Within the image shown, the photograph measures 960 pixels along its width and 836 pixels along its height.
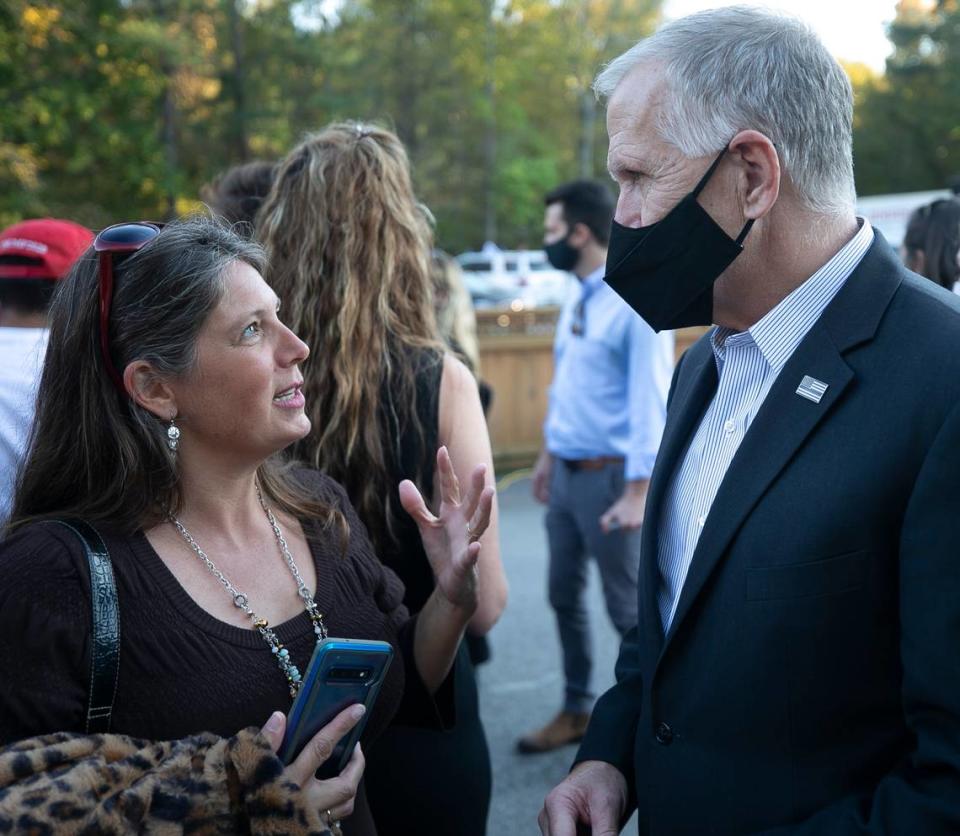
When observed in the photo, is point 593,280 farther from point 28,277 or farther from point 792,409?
point 792,409

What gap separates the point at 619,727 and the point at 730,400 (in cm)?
69

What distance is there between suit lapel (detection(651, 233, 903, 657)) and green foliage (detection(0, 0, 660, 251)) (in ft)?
6.79

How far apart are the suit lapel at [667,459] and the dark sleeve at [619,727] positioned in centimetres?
24

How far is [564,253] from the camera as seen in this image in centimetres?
530

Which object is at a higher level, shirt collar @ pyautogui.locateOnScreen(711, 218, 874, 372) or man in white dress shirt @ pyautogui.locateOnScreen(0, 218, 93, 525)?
shirt collar @ pyautogui.locateOnScreen(711, 218, 874, 372)

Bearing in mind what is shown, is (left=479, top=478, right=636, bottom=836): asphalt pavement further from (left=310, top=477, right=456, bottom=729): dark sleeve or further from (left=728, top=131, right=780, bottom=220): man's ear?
(left=728, top=131, right=780, bottom=220): man's ear

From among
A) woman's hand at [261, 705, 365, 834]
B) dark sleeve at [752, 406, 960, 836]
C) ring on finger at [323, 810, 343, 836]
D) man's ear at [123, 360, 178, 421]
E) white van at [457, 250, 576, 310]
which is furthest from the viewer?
white van at [457, 250, 576, 310]

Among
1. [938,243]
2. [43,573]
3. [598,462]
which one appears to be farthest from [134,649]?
[938,243]

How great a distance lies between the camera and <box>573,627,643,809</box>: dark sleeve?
6.63ft

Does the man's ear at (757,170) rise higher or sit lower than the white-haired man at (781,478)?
higher

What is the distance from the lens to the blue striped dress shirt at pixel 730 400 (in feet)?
5.69

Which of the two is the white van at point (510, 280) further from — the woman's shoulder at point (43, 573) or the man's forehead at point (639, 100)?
the woman's shoulder at point (43, 573)

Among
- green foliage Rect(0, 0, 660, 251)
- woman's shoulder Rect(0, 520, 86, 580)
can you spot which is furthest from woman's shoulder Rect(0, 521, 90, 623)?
green foliage Rect(0, 0, 660, 251)

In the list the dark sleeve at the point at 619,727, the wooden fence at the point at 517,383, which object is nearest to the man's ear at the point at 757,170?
the dark sleeve at the point at 619,727
